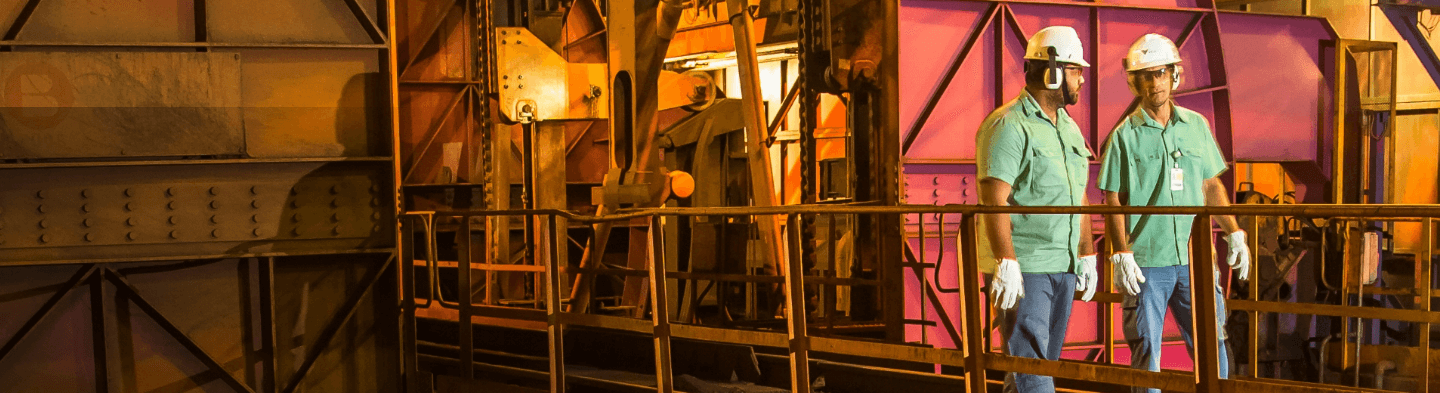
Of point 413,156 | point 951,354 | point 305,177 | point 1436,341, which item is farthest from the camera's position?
point 413,156

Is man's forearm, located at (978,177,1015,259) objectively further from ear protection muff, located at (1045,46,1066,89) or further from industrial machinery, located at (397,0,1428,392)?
industrial machinery, located at (397,0,1428,392)

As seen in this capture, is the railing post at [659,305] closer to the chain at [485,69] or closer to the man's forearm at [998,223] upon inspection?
the man's forearm at [998,223]

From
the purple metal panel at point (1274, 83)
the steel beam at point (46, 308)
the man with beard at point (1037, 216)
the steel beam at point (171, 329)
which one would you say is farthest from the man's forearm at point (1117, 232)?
the steel beam at point (46, 308)

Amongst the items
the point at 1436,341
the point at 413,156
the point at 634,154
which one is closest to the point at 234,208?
the point at 634,154

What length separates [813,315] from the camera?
987cm

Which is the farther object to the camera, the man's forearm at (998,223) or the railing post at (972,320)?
the man's forearm at (998,223)

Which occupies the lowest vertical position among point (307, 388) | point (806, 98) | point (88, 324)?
point (307, 388)

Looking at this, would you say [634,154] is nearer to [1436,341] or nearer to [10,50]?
[10,50]

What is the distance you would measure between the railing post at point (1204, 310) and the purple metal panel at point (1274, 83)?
5.59 metres

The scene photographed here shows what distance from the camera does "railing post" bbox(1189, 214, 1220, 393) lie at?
173 inches

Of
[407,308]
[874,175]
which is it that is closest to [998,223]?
[874,175]

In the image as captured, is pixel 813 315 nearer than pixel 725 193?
Yes

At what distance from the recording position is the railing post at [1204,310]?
440 cm

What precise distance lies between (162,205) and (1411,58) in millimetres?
12439
